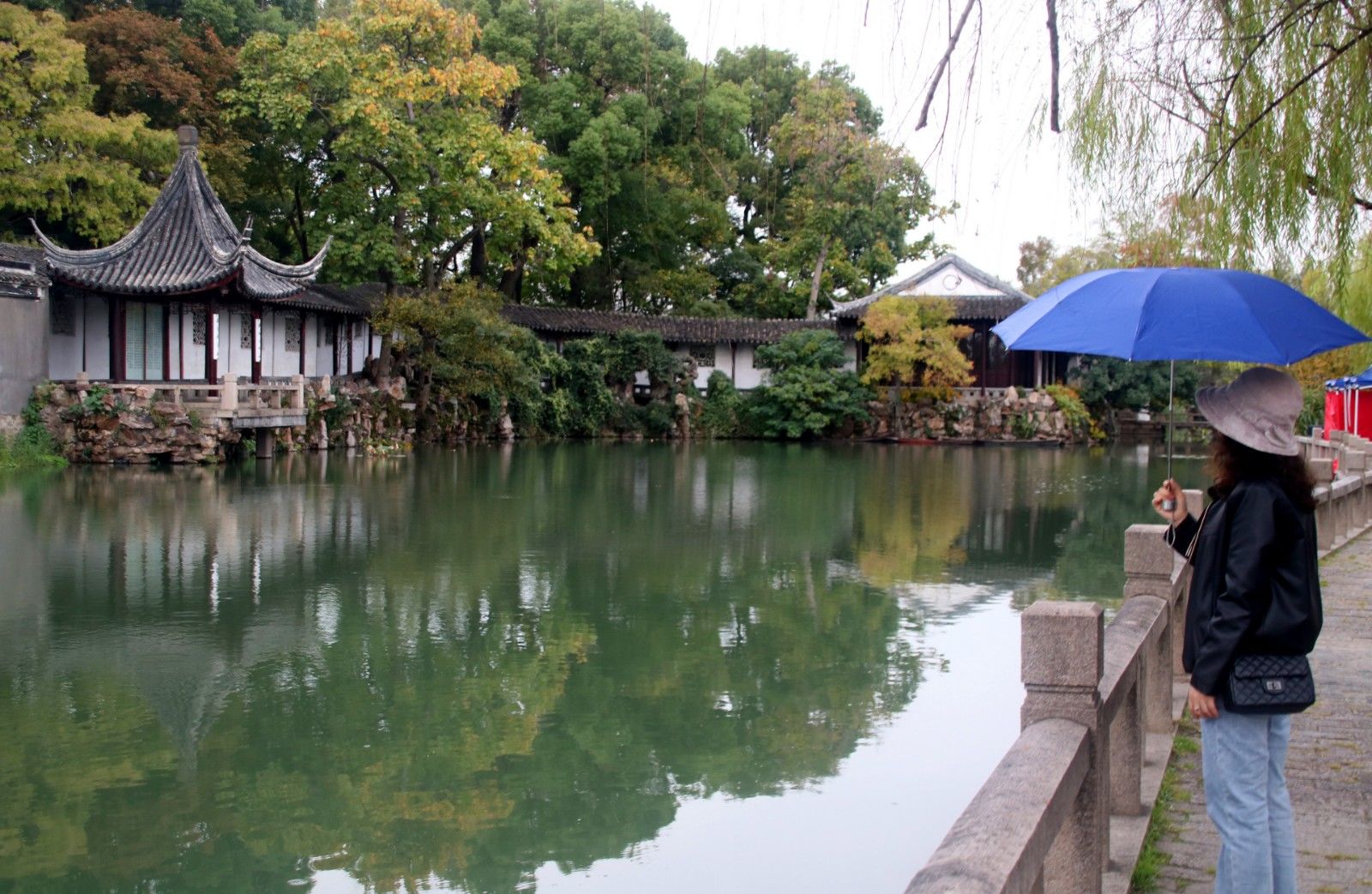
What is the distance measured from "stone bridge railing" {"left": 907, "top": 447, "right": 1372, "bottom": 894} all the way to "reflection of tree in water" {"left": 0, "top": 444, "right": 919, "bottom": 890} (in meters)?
1.97

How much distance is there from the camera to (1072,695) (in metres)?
3.03

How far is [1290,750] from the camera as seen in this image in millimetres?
4836

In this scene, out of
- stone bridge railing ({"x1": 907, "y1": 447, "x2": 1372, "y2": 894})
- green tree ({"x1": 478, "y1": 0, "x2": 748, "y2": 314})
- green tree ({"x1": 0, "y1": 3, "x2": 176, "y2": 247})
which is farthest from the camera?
green tree ({"x1": 478, "y1": 0, "x2": 748, "y2": 314})

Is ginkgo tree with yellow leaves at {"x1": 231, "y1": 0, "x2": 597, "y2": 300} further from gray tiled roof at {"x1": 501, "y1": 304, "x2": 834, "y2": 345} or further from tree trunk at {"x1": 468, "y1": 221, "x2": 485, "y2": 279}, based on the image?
gray tiled roof at {"x1": 501, "y1": 304, "x2": 834, "y2": 345}

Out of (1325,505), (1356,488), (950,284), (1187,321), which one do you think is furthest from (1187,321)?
(950,284)

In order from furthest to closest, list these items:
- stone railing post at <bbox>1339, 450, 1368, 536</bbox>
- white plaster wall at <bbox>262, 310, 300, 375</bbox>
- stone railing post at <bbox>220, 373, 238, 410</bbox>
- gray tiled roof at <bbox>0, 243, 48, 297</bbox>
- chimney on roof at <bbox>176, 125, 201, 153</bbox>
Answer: white plaster wall at <bbox>262, 310, 300, 375</bbox> → chimney on roof at <bbox>176, 125, 201, 153</bbox> → stone railing post at <bbox>220, 373, 238, 410</bbox> → gray tiled roof at <bbox>0, 243, 48, 297</bbox> → stone railing post at <bbox>1339, 450, 1368, 536</bbox>

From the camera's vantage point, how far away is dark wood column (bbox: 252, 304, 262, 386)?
21.6m

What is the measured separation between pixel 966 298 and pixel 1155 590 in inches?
1143

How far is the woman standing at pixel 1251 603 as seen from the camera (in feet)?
9.41

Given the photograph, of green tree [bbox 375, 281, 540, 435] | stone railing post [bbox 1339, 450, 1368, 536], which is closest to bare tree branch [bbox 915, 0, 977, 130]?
stone railing post [bbox 1339, 450, 1368, 536]

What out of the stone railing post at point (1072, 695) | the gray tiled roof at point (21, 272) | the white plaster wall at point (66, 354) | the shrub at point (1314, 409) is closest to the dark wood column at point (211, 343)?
the white plaster wall at point (66, 354)

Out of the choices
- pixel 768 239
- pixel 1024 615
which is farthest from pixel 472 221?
pixel 1024 615

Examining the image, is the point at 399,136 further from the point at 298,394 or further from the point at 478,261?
the point at 478,261

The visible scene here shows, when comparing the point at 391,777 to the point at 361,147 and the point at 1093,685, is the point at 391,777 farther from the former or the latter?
the point at 361,147
